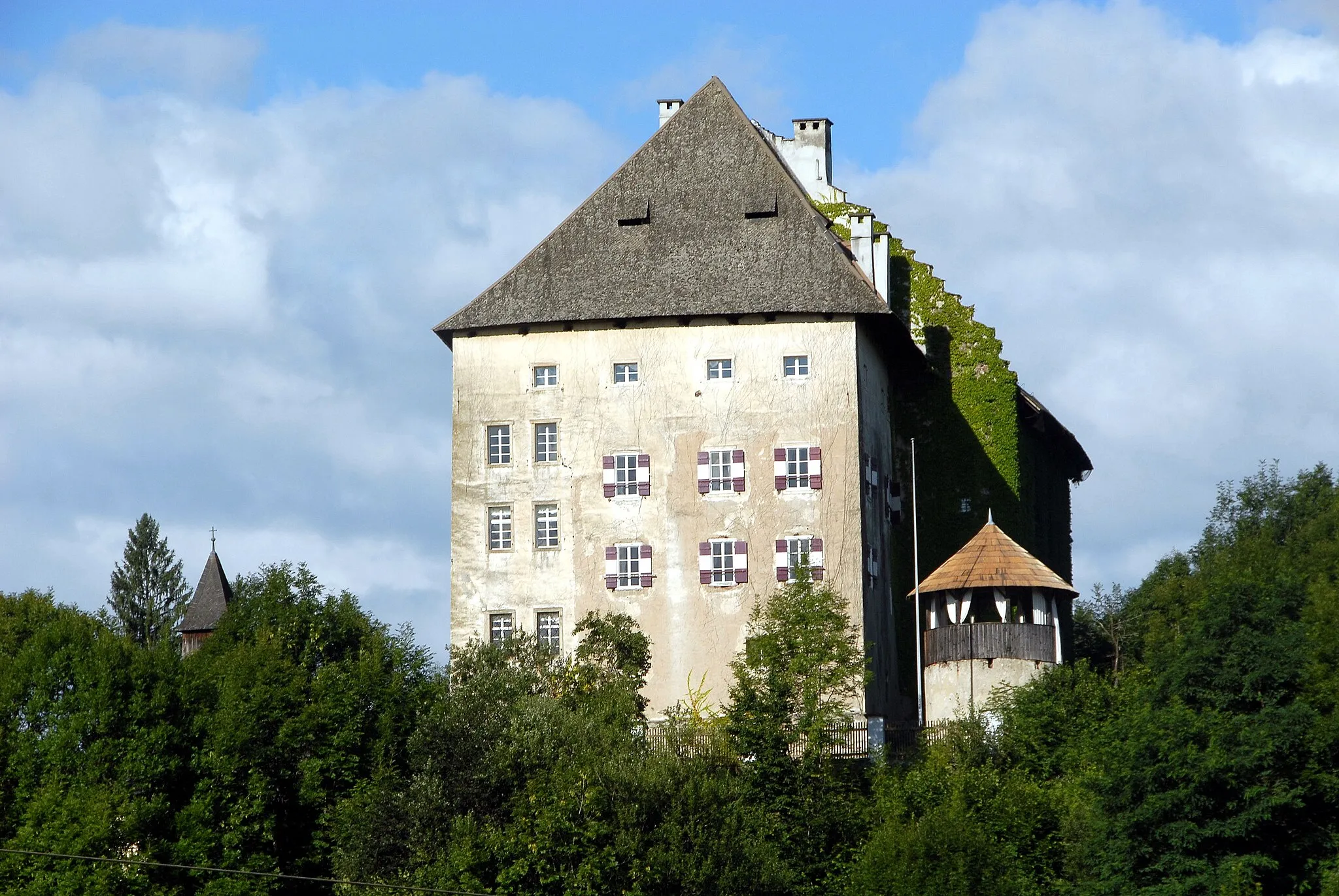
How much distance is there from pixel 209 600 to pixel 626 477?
82.5 feet

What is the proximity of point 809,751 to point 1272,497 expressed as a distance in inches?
1570

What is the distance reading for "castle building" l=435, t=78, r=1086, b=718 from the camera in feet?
182

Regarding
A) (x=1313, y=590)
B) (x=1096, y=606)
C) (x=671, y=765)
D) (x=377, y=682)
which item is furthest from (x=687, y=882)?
(x=1096, y=606)

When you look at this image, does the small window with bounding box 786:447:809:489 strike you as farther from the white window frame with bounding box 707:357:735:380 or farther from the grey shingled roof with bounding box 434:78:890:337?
the grey shingled roof with bounding box 434:78:890:337

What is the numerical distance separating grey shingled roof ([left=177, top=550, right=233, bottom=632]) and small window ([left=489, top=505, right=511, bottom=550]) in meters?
21.1

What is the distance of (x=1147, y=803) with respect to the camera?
1690 inches

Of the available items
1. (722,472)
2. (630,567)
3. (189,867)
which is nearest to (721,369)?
(722,472)

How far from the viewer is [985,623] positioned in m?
54.1

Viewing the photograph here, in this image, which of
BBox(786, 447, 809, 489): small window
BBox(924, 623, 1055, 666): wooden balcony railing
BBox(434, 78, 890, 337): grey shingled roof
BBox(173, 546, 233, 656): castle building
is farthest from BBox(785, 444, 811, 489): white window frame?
BBox(173, 546, 233, 656): castle building

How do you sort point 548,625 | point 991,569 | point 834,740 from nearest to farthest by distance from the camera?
point 834,740
point 991,569
point 548,625

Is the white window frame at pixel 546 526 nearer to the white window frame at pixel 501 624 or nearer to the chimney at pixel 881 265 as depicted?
the white window frame at pixel 501 624

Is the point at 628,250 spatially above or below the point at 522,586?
above

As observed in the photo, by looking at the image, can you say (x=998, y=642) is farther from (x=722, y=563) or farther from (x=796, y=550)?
(x=722, y=563)

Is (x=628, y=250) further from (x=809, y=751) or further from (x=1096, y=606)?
(x=1096, y=606)
